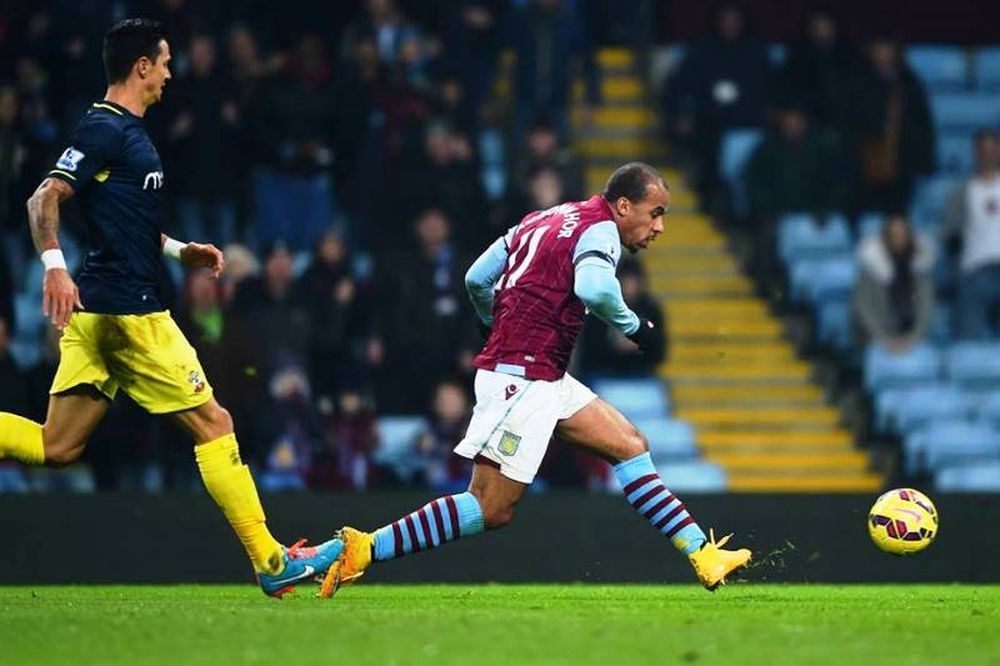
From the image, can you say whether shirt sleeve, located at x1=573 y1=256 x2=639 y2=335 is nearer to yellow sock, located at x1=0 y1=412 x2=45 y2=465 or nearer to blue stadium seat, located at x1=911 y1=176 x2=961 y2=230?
yellow sock, located at x1=0 y1=412 x2=45 y2=465

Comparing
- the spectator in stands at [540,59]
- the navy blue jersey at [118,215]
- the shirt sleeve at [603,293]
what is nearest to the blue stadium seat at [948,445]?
the spectator in stands at [540,59]

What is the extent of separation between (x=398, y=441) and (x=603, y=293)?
5970 millimetres

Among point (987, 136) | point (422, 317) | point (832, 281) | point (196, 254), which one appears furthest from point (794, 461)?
point (196, 254)

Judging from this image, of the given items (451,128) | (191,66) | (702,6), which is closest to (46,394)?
(191,66)

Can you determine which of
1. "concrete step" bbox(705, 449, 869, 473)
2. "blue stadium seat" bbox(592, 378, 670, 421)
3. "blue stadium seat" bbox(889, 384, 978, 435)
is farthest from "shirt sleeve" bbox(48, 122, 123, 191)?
"blue stadium seat" bbox(889, 384, 978, 435)

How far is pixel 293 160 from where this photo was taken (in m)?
16.0

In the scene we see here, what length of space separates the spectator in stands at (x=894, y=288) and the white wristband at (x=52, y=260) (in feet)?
30.0

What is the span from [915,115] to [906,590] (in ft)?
22.1

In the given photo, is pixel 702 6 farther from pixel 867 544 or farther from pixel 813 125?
pixel 867 544

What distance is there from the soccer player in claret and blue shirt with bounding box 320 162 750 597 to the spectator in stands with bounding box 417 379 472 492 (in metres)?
4.31

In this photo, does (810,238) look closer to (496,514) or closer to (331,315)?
(331,315)

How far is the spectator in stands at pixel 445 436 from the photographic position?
1430 centimetres

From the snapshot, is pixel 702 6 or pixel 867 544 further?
pixel 702 6

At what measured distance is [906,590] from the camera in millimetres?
12117
